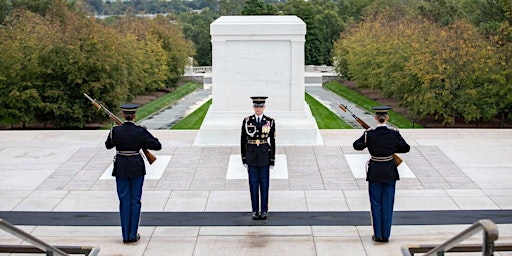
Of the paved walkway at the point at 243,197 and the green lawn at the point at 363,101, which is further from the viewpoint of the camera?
the green lawn at the point at 363,101

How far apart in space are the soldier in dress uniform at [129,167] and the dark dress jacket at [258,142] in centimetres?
113

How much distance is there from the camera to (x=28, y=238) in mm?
4609

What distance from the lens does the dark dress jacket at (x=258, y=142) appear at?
7.67m

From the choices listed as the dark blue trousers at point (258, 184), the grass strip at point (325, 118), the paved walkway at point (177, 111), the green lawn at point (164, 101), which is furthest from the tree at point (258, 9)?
the dark blue trousers at point (258, 184)

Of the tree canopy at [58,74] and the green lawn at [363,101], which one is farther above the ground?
the tree canopy at [58,74]

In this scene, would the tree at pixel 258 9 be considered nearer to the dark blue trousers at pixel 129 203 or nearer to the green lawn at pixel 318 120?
the green lawn at pixel 318 120

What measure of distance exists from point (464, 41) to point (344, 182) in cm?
1342

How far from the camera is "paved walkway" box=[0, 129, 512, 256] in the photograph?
7.11 metres

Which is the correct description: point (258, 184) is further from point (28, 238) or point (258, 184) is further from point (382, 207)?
point (28, 238)

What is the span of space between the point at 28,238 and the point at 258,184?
350cm

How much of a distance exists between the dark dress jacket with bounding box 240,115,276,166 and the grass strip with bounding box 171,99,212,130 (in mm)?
12628

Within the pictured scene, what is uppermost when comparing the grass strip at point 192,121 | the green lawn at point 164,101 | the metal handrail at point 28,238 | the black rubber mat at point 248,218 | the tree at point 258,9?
the tree at point 258,9

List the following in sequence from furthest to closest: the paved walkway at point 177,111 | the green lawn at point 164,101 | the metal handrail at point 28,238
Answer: the green lawn at point 164,101 < the paved walkway at point 177,111 < the metal handrail at point 28,238

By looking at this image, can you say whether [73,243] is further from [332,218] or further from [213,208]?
[332,218]
